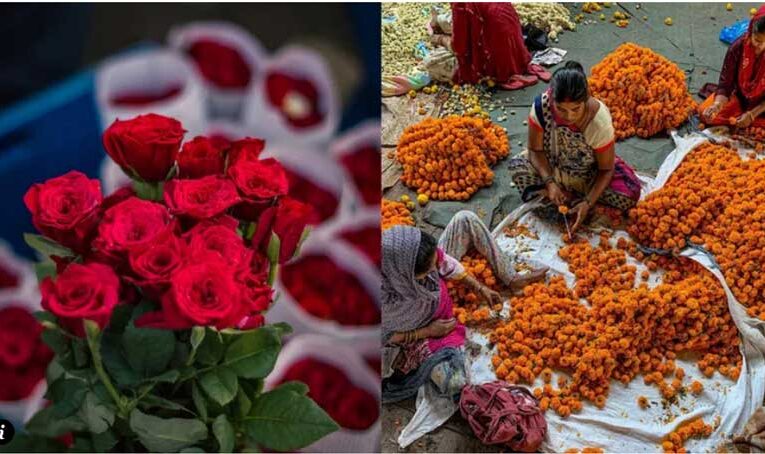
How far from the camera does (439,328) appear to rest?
94.9 inches

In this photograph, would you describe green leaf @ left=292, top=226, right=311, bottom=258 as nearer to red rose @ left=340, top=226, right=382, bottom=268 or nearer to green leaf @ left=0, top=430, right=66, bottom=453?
red rose @ left=340, top=226, right=382, bottom=268

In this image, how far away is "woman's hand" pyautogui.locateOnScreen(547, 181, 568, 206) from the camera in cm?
279

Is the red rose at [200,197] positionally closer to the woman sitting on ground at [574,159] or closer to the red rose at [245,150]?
the red rose at [245,150]

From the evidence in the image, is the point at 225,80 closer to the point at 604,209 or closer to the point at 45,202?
the point at 45,202

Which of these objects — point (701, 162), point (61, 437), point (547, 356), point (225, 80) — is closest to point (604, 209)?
point (701, 162)

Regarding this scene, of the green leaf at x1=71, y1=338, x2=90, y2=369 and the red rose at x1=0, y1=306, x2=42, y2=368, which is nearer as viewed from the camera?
the green leaf at x1=71, y1=338, x2=90, y2=369

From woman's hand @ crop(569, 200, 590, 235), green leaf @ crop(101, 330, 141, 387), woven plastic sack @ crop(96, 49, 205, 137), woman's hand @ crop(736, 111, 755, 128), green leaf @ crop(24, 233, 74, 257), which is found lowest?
woman's hand @ crop(569, 200, 590, 235)

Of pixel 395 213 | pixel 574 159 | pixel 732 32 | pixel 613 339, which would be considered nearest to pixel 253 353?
pixel 613 339

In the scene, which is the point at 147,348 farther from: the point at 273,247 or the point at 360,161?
the point at 360,161

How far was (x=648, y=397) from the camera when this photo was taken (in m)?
2.35

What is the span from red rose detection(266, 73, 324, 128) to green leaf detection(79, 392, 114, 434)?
0.50 metres

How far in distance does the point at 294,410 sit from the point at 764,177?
2.04m

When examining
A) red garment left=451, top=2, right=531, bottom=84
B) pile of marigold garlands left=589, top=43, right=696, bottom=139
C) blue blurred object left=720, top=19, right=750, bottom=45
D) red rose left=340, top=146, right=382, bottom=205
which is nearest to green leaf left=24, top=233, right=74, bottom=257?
red rose left=340, top=146, right=382, bottom=205

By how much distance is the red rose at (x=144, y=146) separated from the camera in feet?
3.71
